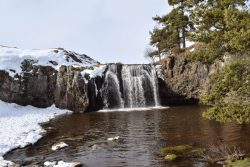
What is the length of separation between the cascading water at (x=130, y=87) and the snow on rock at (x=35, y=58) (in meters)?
5.41

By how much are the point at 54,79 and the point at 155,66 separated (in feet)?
43.5

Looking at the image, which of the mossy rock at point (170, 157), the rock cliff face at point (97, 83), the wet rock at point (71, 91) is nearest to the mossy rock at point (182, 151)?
the mossy rock at point (170, 157)

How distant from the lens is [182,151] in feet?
60.0

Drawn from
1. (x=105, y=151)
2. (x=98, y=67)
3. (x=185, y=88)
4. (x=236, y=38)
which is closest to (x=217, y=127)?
(x=105, y=151)

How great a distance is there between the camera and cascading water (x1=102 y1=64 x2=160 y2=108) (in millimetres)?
46031

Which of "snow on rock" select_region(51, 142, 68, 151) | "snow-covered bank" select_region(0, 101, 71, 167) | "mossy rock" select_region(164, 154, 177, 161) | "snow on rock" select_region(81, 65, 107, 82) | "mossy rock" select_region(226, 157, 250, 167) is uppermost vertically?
"snow on rock" select_region(81, 65, 107, 82)

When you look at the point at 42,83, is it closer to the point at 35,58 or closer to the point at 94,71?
the point at 35,58

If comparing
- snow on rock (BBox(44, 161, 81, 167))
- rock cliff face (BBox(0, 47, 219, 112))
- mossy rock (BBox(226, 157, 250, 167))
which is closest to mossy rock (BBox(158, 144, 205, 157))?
mossy rock (BBox(226, 157, 250, 167))

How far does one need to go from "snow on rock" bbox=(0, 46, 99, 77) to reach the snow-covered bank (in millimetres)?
5747

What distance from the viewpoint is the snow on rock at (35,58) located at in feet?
155

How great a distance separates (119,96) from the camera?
152 ft

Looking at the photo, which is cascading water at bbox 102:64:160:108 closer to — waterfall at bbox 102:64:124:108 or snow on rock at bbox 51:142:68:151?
waterfall at bbox 102:64:124:108

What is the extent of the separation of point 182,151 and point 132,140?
4691mm

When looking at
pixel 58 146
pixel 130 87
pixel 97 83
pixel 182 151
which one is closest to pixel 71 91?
pixel 97 83
